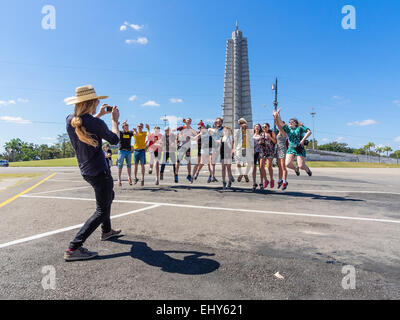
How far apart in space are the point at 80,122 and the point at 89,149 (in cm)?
34

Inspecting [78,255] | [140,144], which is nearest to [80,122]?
[78,255]

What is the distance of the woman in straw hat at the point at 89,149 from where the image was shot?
271 centimetres

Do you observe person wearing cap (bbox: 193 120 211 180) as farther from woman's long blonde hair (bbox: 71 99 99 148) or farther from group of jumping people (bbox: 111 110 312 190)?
woman's long blonde hair (bbox: 71 99 99 148)

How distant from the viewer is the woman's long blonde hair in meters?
2.70

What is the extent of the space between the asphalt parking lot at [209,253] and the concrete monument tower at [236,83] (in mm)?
39197

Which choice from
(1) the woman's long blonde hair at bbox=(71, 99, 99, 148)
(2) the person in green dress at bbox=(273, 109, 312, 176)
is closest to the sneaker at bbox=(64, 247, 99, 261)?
(1) the woman's long blonde hair at bbox=(71, 99, 99, 148)

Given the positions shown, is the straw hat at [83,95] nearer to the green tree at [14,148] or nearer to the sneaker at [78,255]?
the sneaker at [78,255]

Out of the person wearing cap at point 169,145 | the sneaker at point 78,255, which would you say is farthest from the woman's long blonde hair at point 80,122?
the person wearing cap at point 169,145

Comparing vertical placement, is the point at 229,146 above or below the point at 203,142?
below

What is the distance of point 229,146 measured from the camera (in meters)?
8.50

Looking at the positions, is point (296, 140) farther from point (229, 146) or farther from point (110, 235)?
point (110, 235)

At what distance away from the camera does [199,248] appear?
116 inches

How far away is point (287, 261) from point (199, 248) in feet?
3.36

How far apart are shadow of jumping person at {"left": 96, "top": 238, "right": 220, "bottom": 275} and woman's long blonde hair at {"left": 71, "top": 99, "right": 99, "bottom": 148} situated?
1353mm
